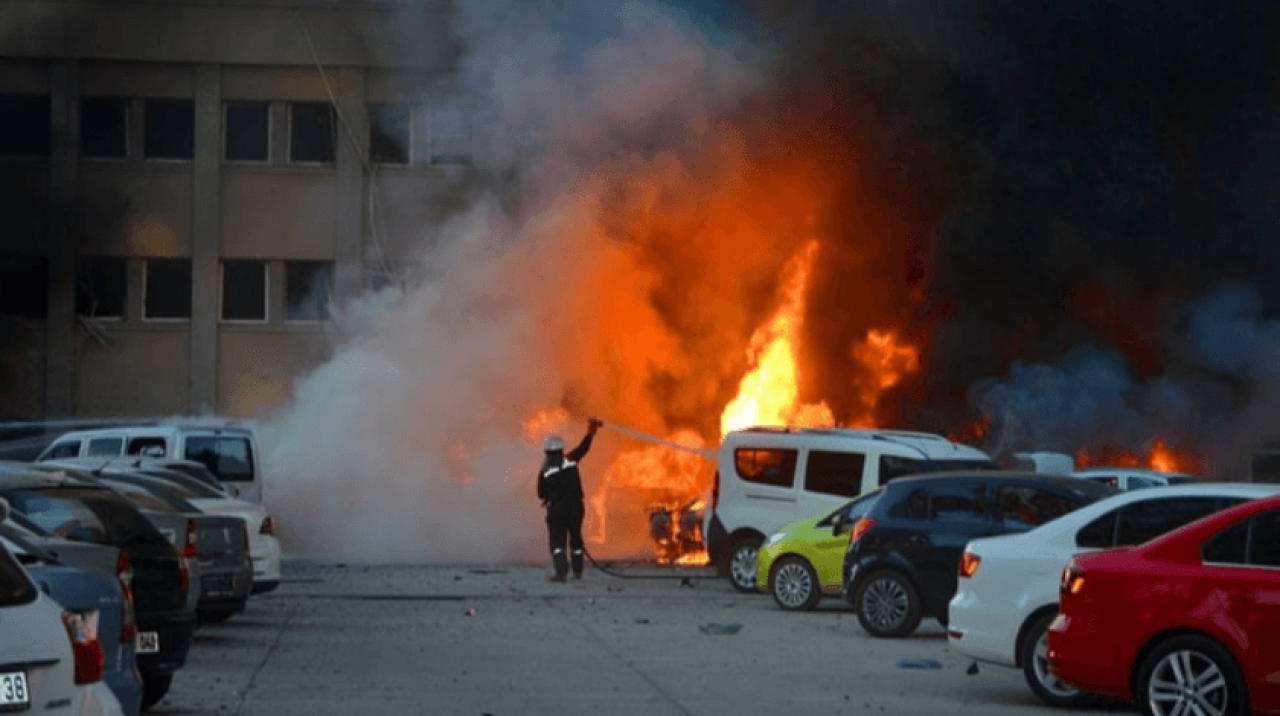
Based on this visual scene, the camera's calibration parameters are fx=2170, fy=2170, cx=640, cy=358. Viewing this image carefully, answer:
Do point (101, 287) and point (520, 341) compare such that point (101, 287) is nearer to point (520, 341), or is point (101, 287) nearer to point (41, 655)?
point (520, 341)

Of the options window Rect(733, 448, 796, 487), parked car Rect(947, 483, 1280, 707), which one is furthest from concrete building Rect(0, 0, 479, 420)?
parked car Rect(947, 483, 1280, 707)

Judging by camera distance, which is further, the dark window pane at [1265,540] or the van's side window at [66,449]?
the van's side window at [66,449]

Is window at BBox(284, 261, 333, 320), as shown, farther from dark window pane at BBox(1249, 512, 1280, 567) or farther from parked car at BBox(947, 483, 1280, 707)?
dark window pane at BBox(1249, 512, 1280, 567)

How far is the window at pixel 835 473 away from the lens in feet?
90.0

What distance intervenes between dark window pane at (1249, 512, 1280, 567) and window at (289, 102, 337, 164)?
35988 millimetres

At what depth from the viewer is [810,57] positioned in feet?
124

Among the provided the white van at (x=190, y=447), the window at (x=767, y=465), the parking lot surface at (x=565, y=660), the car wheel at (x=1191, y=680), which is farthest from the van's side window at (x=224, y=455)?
the car wheel at (x=1191, y=680)

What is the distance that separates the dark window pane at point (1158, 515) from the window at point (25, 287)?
1357 inches

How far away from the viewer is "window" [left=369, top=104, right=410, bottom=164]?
150 feet

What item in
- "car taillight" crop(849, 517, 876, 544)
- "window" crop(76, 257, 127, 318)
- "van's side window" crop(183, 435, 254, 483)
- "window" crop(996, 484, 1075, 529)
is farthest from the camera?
"window" crop(76, 257, 127, 318)

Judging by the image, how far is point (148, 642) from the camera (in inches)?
547

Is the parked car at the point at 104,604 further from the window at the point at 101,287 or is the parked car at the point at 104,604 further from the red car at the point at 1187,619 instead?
the window at the point at 101,287

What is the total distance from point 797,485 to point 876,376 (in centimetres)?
1168

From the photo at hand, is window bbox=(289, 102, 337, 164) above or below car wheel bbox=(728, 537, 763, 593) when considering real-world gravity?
above
